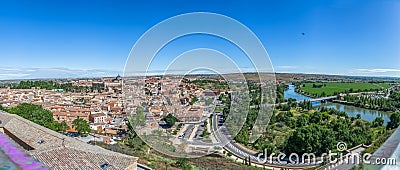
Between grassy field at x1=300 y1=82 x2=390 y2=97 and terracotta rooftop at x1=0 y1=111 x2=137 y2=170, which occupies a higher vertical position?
terracotta rooftop at x1=0 y1=111 x2=137 y2=170

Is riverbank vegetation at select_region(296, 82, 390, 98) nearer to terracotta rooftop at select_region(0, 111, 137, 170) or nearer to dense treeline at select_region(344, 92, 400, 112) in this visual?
dense treeline at select_region(344, 92, 400, 112)

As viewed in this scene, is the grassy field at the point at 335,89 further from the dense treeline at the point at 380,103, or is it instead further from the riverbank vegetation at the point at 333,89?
the dense treeline at the point at 380,103

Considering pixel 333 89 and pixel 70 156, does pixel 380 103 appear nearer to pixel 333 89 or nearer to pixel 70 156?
pixel 333 89

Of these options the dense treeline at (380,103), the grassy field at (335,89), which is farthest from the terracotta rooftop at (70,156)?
the grassy field at (335,89)

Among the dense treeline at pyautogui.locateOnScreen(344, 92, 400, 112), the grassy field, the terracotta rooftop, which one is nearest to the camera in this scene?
the terracotta rooftop

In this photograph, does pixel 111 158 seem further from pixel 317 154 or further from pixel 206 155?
pixel 317 154

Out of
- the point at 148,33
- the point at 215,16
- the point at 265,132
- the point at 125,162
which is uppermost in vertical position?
the point at 215,16

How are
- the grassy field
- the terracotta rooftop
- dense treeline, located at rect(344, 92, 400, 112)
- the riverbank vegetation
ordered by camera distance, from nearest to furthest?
the terracotta rooftop
dense treeline, located at rect(344, 92, 400, 112)
the riverbank vegetation
the grassy field

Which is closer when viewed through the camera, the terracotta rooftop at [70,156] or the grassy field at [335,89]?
the terracotta rooftop at [70,156]

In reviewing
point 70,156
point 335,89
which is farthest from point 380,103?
point 70,156

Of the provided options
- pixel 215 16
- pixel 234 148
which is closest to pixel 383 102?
pixel 234 148

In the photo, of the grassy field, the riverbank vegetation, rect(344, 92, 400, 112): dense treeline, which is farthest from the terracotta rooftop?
the grassy field
